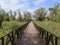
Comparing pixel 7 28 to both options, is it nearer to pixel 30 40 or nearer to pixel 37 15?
pixel 30 40

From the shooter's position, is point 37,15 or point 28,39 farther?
point 37,15

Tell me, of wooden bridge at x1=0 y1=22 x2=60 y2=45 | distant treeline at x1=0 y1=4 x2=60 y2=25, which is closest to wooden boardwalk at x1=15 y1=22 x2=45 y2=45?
wooden bridge at x1=0 y1=22 x2=60 y2=45

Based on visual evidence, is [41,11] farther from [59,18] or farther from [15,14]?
[59,18]

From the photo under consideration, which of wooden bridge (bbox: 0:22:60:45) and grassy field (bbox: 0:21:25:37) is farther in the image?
grassy field (bbox: 0:21:25:37)

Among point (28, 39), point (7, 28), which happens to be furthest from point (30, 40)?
point (7, 28)

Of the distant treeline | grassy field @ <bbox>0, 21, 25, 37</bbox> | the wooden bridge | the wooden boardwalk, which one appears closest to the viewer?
the wooden bridge

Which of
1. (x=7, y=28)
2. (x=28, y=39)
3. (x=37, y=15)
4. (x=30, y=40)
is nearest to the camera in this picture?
(x=30, y=40)

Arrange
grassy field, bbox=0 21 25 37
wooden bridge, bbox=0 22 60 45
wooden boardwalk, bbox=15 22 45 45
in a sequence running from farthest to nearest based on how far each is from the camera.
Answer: grassy field, bbox=0 21 25 37
wooden boardwalk, bbox=15 22 45 45
wooden bridge, bbox=0 22 60 45

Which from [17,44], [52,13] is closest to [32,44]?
[17,44]

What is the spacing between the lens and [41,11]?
Answer: 96875 millimetres

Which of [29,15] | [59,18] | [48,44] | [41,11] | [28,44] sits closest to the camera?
[48,44]

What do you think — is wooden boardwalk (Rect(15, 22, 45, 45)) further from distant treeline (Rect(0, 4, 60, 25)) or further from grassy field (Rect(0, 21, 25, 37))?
distant treeline (Rect(0, 4, 60, 25))

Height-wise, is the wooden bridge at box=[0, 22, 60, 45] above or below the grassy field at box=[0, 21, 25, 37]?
above

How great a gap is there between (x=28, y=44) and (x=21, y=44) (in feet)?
1.17
